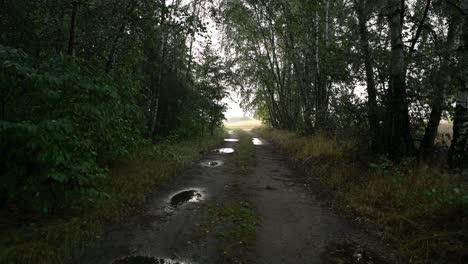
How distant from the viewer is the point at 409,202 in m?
4.91

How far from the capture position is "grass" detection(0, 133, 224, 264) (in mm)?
3395

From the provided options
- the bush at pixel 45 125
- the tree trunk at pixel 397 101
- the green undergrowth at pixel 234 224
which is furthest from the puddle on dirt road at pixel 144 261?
the tree trunk at pixel 397 101

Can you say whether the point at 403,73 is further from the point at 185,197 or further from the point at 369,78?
the point at 185,197

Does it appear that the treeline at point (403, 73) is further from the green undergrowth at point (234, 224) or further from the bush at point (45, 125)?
the bush at point (45, 125)

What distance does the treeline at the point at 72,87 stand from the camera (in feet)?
11.0

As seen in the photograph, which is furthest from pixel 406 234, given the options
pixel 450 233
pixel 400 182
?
pixel 400 182

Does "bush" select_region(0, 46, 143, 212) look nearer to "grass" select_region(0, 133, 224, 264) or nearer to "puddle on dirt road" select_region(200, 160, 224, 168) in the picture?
"grass" select_region(0, 133, 224, 264)

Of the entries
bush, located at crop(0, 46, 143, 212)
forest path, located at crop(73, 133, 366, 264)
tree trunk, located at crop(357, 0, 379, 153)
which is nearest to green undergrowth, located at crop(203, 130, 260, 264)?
forest path, located at crop(73, 133, 366, 264)

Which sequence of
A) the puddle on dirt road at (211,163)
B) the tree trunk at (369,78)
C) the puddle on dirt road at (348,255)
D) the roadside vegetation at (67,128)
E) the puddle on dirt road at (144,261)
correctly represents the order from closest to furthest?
the roadside vegetation at (67,128), the puddle on dirt road at (144,261), the puddle on dirt road at (348,255), the tree trunk at (369,78), the puddle on dirt road at (211,163)

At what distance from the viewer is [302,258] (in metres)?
3.69

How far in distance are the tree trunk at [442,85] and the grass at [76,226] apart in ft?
23.3

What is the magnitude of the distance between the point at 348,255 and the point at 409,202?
1992 mm

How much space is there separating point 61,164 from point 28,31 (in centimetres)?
485

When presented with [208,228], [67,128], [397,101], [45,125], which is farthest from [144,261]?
[397,101]
